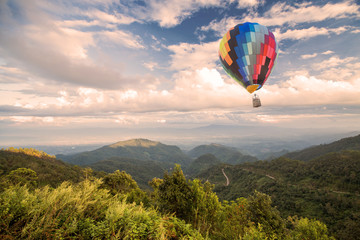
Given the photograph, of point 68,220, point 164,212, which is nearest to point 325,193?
point 164,212

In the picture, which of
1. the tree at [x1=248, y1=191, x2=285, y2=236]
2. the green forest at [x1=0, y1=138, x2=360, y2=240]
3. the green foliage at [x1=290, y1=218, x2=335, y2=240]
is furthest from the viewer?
the green foliage at [x1=290, y1=218, x2=335, y2=240]

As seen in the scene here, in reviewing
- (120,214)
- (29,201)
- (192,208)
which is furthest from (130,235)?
(192,208)

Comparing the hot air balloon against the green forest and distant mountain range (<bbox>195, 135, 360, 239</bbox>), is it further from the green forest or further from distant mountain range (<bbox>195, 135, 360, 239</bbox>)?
distant mountain range (<bbox>195, 135, 360, 239</bbox>)

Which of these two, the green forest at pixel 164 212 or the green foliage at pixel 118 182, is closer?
the green forest at pixel 164 212

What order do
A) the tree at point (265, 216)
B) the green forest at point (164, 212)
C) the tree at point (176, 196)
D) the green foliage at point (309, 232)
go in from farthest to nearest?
the green foliage at point (309, 232), the tree at point (265, 216), the tree at point (176, 196), the green forest at point (164, 212)

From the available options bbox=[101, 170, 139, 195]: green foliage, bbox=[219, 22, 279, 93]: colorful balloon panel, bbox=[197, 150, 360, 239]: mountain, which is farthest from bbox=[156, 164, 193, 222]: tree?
bbox=[197, 150, 360, 239]: mountain

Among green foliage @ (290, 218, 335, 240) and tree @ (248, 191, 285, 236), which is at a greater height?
tree @ (248, 191, 285, 236)

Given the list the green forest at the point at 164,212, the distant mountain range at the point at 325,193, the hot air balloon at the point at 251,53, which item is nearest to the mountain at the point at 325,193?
the distant mountain range at the point at 325,193

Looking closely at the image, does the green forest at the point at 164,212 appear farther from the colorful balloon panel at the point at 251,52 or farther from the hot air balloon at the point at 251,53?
the colorful balloon panel at the point at 251,52
